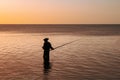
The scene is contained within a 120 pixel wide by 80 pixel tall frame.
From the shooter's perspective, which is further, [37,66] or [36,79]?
[37,66]

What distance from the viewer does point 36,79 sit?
14305mm

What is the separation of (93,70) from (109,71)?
3.51 ft

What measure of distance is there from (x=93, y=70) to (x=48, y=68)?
3.18 metres

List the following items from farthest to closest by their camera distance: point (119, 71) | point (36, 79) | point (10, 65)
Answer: point (10, 65)
point (119, 71)
point (36, 79)

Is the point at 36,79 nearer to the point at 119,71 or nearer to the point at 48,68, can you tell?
the point at 48,68

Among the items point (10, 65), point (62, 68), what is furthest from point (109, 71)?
point (10, 65)

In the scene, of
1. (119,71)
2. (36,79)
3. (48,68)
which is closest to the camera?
(36,79)

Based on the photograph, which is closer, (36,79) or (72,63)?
(36,79)

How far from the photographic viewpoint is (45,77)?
48.8ft

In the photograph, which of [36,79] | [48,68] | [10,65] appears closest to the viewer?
[36,79]

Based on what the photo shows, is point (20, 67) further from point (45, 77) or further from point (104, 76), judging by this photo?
point (104, 76)

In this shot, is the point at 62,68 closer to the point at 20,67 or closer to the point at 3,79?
the point at 20,67

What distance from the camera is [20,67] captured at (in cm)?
1794

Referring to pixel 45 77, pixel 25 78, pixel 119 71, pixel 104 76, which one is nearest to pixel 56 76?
pixel 45 77
